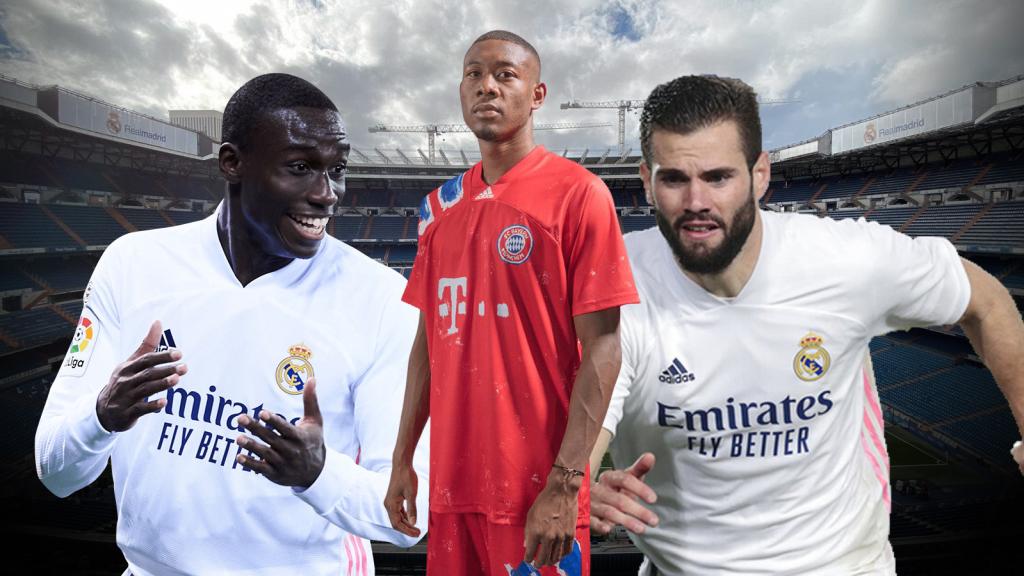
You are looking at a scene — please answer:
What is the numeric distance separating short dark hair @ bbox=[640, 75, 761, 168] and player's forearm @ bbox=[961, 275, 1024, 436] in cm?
121

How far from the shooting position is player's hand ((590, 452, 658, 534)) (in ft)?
6.24

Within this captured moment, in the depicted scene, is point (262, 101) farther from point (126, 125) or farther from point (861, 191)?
point (861, 191)

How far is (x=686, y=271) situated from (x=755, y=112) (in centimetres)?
64

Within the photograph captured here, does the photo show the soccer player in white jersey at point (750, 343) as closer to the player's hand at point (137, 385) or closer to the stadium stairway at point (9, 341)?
the player's hand at point (137, 385)

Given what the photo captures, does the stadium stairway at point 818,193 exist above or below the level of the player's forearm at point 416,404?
above

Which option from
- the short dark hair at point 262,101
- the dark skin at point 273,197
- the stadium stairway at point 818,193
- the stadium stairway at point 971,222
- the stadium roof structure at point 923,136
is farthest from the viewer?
the stadium stairway at point 818,193

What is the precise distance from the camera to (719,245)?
219cm

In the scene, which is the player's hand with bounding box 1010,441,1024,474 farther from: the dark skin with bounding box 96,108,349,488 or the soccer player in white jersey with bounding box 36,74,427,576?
the dark skin with bounding box 96,108,349,488

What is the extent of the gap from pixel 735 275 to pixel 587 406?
893 millimetres

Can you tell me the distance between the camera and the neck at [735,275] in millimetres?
2328

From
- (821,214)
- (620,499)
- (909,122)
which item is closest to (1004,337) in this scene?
(620,499)

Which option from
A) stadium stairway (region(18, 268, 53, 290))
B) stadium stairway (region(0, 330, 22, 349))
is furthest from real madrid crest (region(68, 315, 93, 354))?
stadium stairway (region(18, 268, 53, 290))

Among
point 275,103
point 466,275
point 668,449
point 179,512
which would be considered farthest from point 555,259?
point 179,512

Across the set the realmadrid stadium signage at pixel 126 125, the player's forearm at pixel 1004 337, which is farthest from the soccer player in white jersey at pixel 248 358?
the realmadrid stadium signage at pixel 126 125
